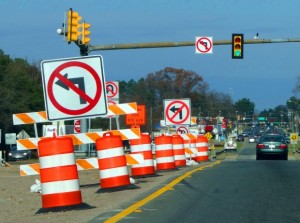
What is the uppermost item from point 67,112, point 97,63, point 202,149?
point 97,63

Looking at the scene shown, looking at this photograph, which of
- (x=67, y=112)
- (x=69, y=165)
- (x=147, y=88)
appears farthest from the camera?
(x=147, y=88)

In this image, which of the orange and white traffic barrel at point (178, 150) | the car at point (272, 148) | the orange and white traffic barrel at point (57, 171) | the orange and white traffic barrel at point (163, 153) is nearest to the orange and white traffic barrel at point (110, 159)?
the orange and white traffic barrel at point (57, 171)

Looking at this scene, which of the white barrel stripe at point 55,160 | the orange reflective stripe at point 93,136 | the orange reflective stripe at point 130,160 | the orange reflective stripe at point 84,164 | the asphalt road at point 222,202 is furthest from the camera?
the orange reflective stripe at point 130,160

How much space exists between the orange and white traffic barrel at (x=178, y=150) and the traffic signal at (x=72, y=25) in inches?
200

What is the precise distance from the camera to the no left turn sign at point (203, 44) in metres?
31.2

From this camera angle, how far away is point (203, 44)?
31.2 metres

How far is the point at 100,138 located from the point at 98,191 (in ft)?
4.39

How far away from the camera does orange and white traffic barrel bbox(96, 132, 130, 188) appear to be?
1500 centimetres

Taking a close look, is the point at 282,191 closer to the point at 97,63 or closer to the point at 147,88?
the point at 97,63

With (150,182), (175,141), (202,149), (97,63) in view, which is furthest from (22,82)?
(97,63)

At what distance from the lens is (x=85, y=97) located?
1320 cm

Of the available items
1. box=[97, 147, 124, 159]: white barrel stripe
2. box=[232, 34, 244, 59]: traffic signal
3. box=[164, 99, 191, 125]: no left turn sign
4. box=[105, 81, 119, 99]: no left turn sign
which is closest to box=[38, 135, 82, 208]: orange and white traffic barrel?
box=[97, 147, 124, 159]: white barrel stripe

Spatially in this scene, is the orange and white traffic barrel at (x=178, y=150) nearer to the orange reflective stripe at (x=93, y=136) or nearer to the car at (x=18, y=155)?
the orange reflective stripe at (x=93, y=136)

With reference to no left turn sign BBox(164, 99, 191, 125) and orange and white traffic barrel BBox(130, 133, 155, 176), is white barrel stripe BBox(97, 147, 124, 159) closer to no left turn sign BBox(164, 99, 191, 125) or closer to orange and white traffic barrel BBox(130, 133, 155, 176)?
orange and white traffic barrel BBox(130, 133, 155, 176)
